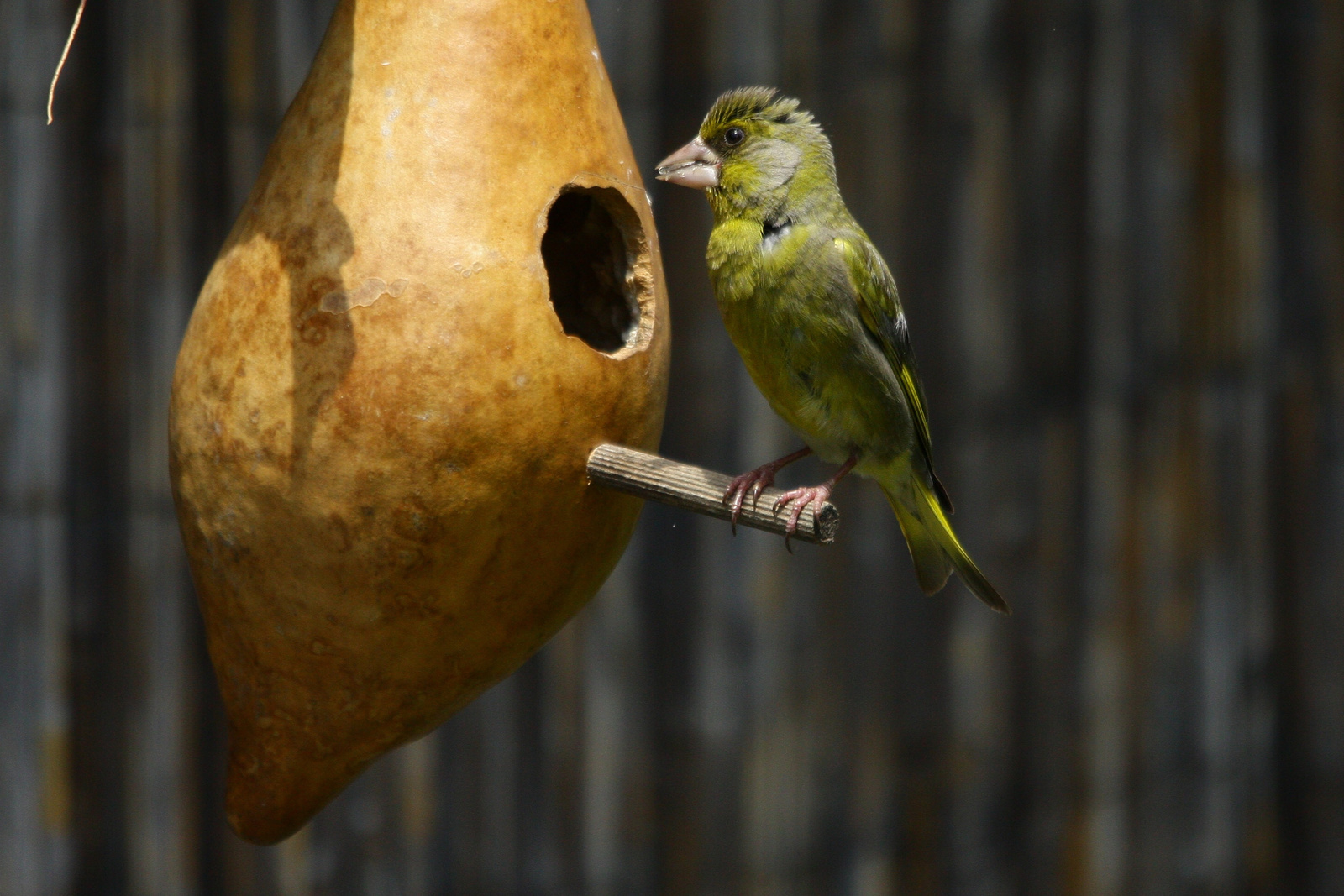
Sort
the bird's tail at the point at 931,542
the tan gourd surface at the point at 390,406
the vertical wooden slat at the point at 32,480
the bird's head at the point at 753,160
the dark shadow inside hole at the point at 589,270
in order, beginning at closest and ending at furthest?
the tan gourd surface at the point at 390,406 → the dark shadow inside hole at the point at 589,270 → the bird's head at the point at 753,160 → the bird's tail at the point at 931,542 → the vertical wooden slat at the point at 32,480

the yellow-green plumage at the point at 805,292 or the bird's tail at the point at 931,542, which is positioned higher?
the yellow-green plumage at the point at 805,292

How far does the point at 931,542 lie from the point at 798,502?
531mm

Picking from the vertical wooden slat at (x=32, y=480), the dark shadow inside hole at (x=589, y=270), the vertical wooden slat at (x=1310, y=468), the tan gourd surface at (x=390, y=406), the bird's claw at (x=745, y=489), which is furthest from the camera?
the vertical wooden slat at (x=1310, y=468)

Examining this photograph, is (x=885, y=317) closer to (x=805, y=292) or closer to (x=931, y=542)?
(x=805, y=292)

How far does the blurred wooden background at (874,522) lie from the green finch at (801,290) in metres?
0.89

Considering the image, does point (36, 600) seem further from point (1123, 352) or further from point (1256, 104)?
point (1256, 104)

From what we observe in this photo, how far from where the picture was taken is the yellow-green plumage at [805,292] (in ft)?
7.14

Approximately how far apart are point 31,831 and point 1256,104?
3446 millimetres

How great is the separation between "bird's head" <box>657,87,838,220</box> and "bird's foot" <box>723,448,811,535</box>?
0.43 meters

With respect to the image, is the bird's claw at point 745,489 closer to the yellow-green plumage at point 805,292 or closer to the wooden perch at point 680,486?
the wooden perch at point 680,486

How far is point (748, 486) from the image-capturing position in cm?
201

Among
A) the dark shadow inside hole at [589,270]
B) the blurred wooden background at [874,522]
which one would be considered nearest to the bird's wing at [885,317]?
the dark shadow inside hole at [589,270]

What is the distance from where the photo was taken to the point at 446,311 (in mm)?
1736

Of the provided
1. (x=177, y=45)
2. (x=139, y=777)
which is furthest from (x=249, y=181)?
(x=139, y=777)
